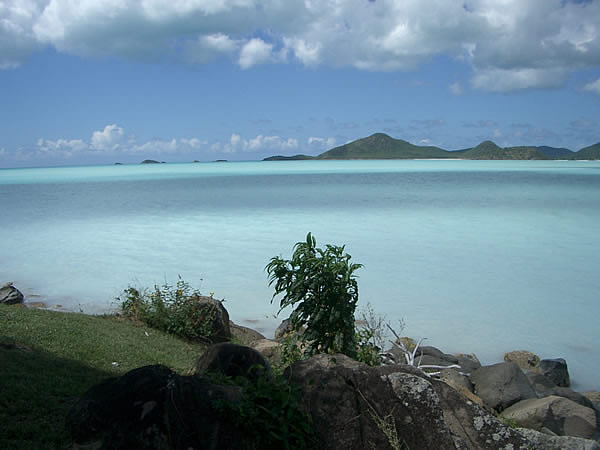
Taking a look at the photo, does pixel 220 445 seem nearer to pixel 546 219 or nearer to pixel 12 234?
pixel 12 234

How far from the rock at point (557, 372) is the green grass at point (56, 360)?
622 cm

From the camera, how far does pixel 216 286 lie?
15281mm

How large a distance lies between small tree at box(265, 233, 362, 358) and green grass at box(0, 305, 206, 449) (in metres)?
1.64

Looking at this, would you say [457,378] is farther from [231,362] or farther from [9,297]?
[9,297]

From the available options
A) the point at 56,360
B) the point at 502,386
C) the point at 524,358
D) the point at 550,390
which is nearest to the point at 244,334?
the point at 56,360

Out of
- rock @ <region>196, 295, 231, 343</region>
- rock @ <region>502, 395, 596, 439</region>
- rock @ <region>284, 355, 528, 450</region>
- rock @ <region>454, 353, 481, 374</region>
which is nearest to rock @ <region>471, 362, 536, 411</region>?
rock @ <region>502, 395, 596, 439</region>

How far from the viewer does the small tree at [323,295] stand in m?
5.82

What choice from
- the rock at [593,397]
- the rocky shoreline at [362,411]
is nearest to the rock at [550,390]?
the rock at [593,397]

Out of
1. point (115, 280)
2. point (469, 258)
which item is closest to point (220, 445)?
point (115, 280)

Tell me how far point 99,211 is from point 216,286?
82.6 ft

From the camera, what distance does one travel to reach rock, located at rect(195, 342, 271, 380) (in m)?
4.89

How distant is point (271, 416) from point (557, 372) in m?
7.40

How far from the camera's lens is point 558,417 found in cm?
675

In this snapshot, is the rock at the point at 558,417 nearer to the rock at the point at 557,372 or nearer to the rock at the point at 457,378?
the rock at the point at 457,378
